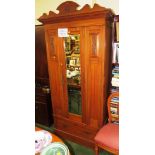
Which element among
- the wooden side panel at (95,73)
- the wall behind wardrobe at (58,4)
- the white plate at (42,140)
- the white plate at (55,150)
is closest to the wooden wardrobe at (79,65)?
the wooden side panel at (95,73)

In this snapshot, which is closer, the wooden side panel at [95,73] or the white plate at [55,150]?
the white plate at [55,150]

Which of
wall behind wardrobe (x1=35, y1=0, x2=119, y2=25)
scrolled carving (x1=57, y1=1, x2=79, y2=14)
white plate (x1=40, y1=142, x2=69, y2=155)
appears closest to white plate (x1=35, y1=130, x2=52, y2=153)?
white plate (x1=40, y1=142, x2=69, y2=155)

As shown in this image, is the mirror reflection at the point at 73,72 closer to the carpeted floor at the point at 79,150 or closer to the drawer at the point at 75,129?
the drawer at the point at 75,129

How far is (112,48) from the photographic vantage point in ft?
6.89

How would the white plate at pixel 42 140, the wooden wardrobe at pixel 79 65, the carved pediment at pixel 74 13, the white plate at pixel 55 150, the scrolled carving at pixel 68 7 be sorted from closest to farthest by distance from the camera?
the white plate at pixel 55 150, the white plate at pixel 42 140, the carved pediment at pixel 74 13, the wooden wardrobe at pixel 79 65, the scrolled carving at pixel 68 7

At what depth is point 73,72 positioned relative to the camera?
222 cm

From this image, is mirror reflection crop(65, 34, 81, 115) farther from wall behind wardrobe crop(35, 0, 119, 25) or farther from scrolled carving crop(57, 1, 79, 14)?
wall behind wardrobe crop(35, 0, 119, 25)

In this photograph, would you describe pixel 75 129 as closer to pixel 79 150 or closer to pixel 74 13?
pixel 79 150

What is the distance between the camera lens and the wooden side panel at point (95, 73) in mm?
1890

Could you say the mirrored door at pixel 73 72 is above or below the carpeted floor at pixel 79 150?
above

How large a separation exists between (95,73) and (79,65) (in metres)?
0.27
